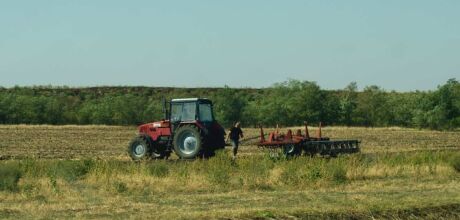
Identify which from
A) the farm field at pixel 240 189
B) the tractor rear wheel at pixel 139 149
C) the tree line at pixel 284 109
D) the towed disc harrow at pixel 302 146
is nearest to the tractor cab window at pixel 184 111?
the tractor rear wheel at pixel 139 149

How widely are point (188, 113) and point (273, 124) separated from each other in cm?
5421

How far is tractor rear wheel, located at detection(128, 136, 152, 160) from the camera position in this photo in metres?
29.2

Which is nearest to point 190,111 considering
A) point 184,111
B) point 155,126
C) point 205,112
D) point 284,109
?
point 184,111

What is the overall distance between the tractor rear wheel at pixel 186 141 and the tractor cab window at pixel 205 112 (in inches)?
26.1

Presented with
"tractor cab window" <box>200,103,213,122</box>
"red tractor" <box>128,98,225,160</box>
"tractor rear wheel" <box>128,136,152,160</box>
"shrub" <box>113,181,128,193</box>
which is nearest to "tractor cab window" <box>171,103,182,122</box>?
"red tractor" <box>128,98,225,160</box>

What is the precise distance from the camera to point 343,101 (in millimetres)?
86812

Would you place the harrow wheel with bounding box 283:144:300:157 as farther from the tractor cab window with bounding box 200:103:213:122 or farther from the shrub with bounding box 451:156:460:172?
the shrub with bounding box 451:156:460:172

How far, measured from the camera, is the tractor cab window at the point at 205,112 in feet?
94.3

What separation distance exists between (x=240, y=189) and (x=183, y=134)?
9747 mm

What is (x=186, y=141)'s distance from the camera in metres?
28.3

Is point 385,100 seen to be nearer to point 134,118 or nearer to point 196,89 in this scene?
point 134,118

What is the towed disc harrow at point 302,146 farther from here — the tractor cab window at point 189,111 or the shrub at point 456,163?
the shrub at point 456,163

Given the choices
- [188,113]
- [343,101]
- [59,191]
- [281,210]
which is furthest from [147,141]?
[343,101]

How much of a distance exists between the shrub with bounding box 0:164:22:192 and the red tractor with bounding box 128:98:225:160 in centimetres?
879
